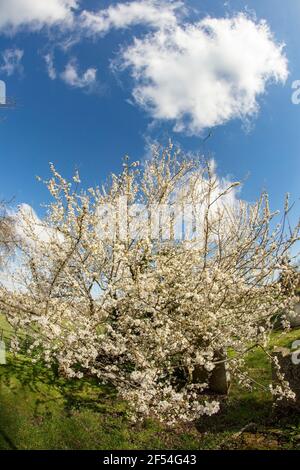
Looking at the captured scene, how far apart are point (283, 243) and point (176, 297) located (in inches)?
142

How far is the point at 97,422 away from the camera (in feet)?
32.9

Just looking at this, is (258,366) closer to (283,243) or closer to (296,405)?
(296,405)

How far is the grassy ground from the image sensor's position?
29.9 feet

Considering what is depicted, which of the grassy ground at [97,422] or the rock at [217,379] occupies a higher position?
the rock at [217,379]

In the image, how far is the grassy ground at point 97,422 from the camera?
910cm

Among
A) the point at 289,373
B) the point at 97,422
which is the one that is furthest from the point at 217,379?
the point at 97,422

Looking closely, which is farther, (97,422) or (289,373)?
(289,373)

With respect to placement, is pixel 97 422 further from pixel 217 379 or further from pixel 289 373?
pixel 289 373

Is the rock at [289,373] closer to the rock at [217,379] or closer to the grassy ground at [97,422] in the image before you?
the grassy ground at [97,422]

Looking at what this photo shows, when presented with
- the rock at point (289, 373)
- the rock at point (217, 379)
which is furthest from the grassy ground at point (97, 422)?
the rock at point (217, 379)

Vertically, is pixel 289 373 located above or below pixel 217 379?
above
